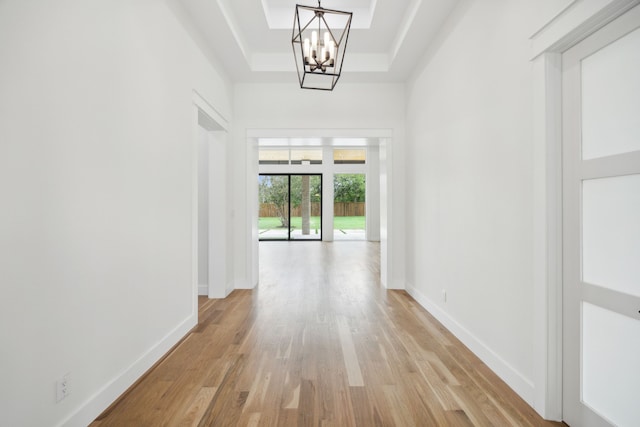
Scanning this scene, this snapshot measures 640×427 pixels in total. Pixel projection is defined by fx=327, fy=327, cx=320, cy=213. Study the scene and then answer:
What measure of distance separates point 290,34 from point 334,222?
25.7 ft

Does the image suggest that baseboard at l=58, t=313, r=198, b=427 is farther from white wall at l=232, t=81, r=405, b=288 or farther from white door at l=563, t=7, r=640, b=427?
white door at l=563, t=7, r=640, b=427

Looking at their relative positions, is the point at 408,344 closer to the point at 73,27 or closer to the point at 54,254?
the point at 54,254

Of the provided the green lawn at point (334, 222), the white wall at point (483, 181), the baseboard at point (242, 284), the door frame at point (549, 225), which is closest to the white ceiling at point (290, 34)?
the white wall at point (483, 181)

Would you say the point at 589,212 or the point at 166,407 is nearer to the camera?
the point at 589,212

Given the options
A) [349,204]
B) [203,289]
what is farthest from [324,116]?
[349,204]

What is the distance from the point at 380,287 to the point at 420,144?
2.08 meters

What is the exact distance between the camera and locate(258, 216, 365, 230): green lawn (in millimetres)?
11281

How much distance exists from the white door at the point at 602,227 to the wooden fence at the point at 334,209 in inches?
378

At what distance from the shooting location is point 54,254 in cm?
151

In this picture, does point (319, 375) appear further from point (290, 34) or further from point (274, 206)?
point (274, 206)

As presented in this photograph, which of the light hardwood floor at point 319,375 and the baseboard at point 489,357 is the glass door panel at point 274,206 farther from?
the baseboard at point 489,357

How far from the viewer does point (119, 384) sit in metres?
1.98

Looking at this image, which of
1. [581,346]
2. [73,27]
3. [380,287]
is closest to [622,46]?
[581,346]

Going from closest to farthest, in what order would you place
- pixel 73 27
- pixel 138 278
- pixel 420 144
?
pixel 73 27 < pixel 138 278 < pixel 420 144
